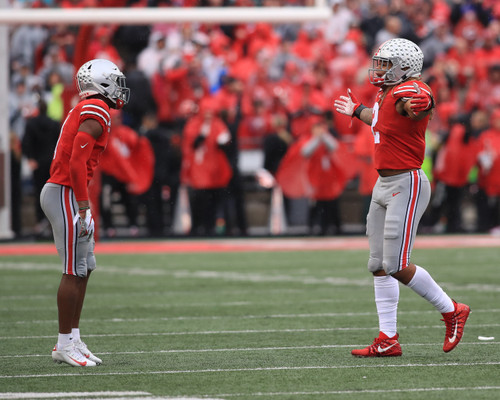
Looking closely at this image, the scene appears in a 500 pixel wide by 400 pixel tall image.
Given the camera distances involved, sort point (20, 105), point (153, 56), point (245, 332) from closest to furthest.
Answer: point (245, 332), point (20, 105), point (153, 56)

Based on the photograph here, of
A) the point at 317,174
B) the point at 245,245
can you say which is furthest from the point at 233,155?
the point at 245,245

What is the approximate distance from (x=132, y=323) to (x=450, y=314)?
9.43ft

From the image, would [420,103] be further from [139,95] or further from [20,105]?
[20,105]

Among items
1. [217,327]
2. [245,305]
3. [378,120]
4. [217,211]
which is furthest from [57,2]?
[378,120]

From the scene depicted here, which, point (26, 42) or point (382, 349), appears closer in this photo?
point (382, 349)

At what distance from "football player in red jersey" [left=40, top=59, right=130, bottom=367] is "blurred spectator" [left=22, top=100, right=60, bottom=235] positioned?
1095cm

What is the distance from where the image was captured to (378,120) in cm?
724

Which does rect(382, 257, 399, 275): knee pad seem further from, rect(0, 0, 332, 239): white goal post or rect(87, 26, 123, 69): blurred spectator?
rect(87, 26, 123, 69): blurred spectator

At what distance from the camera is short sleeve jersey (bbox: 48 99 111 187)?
6.98 meters

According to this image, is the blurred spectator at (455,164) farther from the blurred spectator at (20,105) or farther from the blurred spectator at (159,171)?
the blurred spectator at (20,105)

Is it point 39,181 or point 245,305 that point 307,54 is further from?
point 245,305

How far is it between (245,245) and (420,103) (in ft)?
33.9

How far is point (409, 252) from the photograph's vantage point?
23.4ft

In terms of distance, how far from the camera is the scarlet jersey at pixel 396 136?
7.12 m
